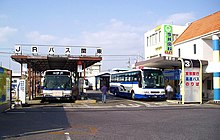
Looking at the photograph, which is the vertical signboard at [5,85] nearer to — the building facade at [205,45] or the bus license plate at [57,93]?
the bus license plate at [57,93]

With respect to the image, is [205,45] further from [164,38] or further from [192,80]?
[164,38]

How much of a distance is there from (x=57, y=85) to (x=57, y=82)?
0.81 ft

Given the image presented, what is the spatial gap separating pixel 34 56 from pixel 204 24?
64.3ft

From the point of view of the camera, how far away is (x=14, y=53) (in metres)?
22.4

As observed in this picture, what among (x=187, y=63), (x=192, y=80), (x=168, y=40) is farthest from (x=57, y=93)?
(x=168, y=40)

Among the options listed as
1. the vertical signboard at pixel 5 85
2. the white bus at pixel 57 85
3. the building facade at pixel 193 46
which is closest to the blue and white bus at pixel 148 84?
the building facade at pixel 193 46

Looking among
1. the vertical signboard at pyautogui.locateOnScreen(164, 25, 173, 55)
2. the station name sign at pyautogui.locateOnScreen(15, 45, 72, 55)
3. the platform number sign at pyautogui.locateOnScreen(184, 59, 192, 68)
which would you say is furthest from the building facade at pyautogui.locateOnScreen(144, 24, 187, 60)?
the station name sign at pyautogui.locateOnScreen(15, 45, 72, 55)

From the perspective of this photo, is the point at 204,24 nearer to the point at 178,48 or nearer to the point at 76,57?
the point at 178,48

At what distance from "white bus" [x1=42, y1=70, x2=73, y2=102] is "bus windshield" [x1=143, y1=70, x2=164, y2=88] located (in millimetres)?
6560

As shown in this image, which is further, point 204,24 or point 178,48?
point 178,48

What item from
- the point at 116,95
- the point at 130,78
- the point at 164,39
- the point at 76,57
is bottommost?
the point at 116,95

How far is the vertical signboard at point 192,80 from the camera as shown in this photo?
2267 cm

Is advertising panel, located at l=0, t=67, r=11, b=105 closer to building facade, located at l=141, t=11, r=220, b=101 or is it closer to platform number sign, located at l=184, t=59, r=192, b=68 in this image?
building facade, located at l=141, t=11, r=220, b=101

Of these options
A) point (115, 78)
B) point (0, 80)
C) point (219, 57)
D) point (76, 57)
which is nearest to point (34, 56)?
point (76, 57)
